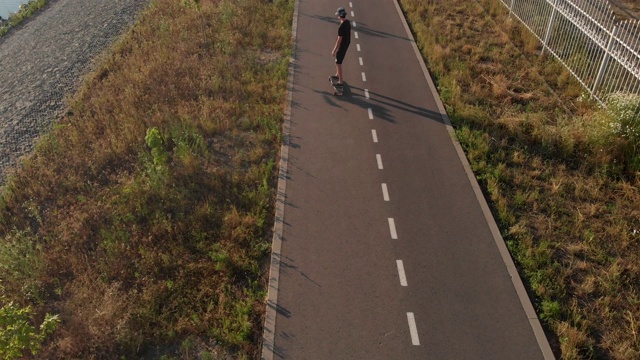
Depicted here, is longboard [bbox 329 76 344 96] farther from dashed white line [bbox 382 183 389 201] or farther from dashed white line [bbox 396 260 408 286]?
dashed white line [bbox 396 260 408 286]

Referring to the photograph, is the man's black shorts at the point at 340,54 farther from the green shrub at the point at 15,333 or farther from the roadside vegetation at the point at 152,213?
the green shrub at the point at 15,333

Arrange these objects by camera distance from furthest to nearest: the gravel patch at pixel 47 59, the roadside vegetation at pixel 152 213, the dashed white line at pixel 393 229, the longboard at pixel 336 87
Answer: the gravel patch at pixel 47 59
the longboard at pixel 336 87
the dashed white line at pixel 393 229
the roadside vegetation at pixel 152 213

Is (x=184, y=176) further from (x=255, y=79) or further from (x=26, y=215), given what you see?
(x=255, y=79)

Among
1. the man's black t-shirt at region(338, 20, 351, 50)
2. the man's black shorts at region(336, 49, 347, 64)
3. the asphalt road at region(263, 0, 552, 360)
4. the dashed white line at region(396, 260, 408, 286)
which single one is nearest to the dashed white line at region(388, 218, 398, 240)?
the asphalt road at region(263, 0, 552, 360)

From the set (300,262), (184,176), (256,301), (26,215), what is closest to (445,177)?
(300,262)

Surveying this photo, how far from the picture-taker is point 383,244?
28.3 feet

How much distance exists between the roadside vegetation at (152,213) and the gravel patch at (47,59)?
46.1 inches

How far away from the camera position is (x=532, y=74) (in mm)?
13664

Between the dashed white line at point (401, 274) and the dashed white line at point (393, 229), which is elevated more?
the dashed white line at point (401, 274)

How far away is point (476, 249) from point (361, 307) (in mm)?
2521

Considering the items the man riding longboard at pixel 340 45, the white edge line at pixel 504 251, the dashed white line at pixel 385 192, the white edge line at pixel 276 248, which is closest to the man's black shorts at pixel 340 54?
the man riding longboard at pixel 340 45

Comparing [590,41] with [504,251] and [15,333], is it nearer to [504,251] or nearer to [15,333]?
[504,251]

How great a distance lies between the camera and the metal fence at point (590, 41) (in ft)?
37.2

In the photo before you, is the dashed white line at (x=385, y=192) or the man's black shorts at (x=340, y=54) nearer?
the dashed white line at (x=385, y=192)
